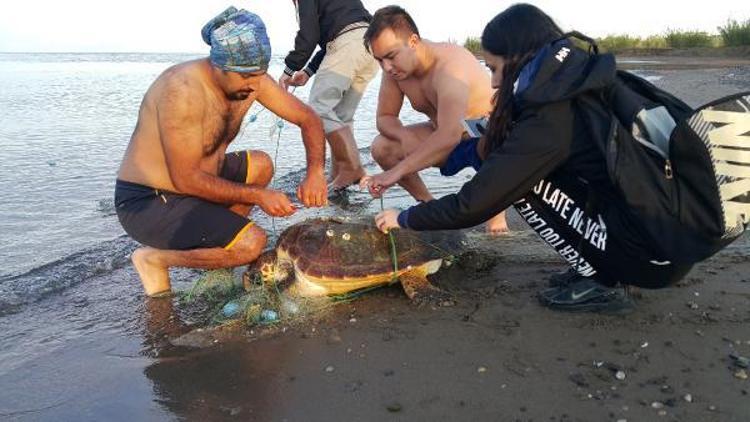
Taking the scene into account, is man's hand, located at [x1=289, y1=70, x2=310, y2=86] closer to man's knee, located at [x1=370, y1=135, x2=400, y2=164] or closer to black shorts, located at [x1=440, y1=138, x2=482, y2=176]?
man's knee, located at [x1=370, y1=135, x2=400, y2=164]

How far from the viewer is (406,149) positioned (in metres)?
4.38

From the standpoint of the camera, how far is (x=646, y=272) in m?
2.55

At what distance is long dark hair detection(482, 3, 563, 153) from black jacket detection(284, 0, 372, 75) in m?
3.07

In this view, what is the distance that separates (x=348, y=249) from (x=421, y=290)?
461 millimetres

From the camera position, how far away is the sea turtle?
326cm

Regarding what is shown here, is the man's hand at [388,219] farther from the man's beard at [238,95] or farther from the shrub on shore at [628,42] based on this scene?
the shrub on shore at [628,42]

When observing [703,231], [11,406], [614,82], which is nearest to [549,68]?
[614,82]

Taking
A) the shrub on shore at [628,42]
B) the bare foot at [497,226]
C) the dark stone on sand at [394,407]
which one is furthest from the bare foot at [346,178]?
the shrub on shore at [628,42]

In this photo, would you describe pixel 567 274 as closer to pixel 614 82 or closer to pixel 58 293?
pixel 614 82

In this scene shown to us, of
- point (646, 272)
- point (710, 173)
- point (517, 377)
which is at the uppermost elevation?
point (710, 173)

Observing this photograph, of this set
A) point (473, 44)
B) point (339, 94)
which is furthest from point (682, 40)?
point (339, 94)

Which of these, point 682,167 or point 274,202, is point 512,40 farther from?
point 274,202

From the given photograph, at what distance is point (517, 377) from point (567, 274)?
37.2 inches

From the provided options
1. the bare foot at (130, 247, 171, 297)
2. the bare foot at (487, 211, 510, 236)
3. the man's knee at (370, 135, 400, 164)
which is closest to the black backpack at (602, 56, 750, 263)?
the bare foot at (487, 211, 510, 236)
